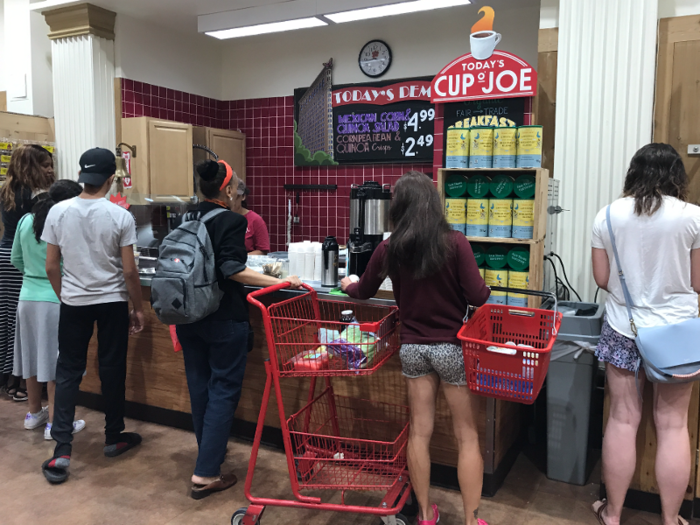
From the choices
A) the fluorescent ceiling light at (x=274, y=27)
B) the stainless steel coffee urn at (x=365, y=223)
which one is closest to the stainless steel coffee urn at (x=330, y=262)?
the stainless steel coffee urn at (x=365, y=223)

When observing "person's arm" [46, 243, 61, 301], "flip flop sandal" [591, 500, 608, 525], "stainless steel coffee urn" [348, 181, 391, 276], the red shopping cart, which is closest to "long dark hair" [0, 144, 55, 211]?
"person's arm" [46, 243, 61, 301]

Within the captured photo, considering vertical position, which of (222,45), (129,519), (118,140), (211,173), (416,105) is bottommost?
(129,519)

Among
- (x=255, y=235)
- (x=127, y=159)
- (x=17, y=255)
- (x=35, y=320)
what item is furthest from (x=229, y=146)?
(x=35, y=320)

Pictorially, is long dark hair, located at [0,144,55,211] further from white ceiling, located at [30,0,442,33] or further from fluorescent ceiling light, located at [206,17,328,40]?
fluorescent ceiling light, located at [206,17,328,40]

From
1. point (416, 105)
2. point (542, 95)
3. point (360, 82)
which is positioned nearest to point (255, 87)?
point (360, 82)

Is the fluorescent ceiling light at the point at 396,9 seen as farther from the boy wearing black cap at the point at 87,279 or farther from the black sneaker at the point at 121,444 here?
the black sneaker at the point at 121,444

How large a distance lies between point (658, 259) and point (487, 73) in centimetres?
132

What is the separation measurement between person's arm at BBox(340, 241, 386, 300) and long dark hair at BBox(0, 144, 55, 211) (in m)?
2.53

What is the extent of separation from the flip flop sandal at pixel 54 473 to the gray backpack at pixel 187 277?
1091 millimetres

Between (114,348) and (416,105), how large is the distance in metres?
3.59

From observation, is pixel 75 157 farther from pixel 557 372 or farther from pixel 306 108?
pixel 557 372

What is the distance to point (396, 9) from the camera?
15.0 feet

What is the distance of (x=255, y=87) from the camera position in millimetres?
6500

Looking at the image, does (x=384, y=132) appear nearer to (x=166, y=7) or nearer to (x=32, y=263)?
(x=166, y=7)
